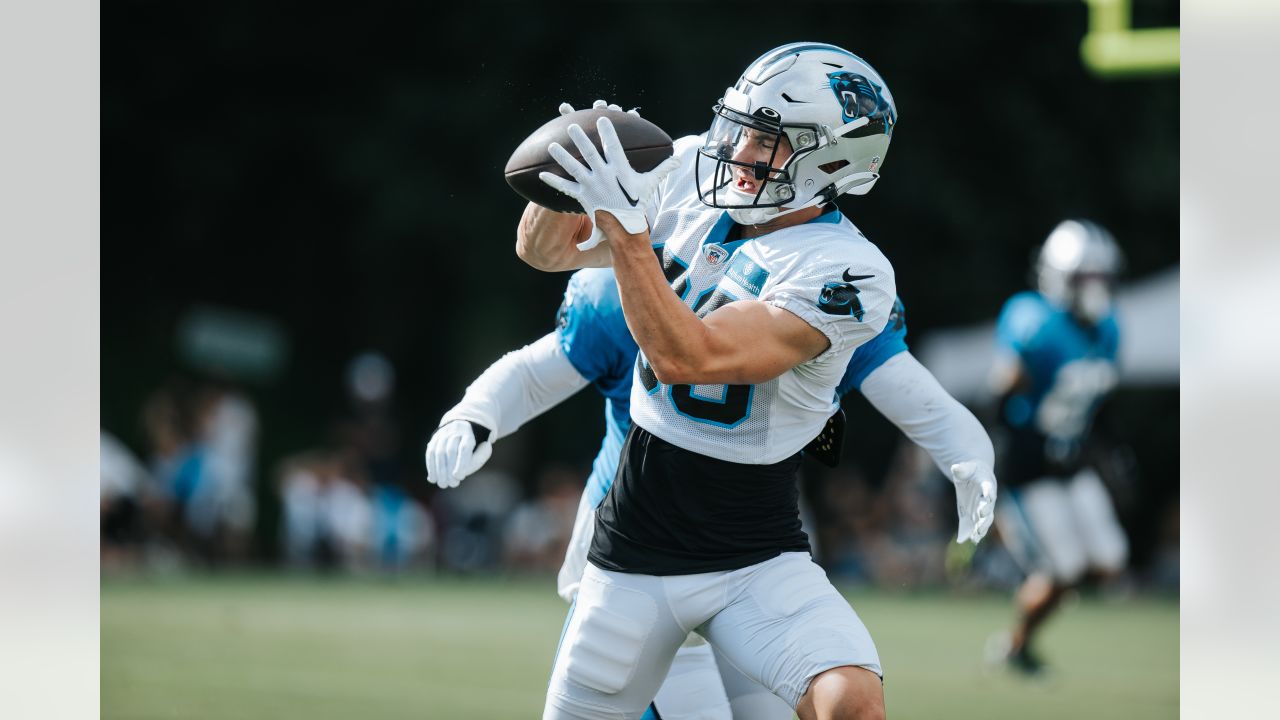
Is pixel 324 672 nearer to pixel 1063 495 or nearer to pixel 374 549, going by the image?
pixel 1063 495

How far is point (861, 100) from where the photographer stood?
337 cm

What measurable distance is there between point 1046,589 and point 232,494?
7630mm

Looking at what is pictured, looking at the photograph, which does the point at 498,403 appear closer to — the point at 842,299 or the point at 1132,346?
the point at 842,299

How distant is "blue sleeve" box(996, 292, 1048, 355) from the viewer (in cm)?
755

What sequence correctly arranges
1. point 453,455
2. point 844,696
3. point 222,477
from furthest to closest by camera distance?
point 222,477, point 453,455, point 844,696

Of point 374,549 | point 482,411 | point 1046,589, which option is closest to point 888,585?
point 374,549

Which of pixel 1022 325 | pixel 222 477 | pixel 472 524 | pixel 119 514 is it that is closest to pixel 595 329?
pixel 1022 325

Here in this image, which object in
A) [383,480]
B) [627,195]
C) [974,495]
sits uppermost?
[627,195]

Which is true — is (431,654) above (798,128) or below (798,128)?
below

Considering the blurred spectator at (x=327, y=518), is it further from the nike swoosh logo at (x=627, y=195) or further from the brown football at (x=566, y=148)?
the nike swoosh logo at (x=627, y=195)

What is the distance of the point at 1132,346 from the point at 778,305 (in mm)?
9681

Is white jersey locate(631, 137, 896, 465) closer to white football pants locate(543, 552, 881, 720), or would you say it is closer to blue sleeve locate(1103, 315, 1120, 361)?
white football pants locate(543, 552, 881, 720)

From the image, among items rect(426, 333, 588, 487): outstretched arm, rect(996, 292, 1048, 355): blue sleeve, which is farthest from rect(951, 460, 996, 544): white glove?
rect(996, 292, 1048, 355): blue sleeve

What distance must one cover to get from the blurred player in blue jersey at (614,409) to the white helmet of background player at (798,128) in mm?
395
